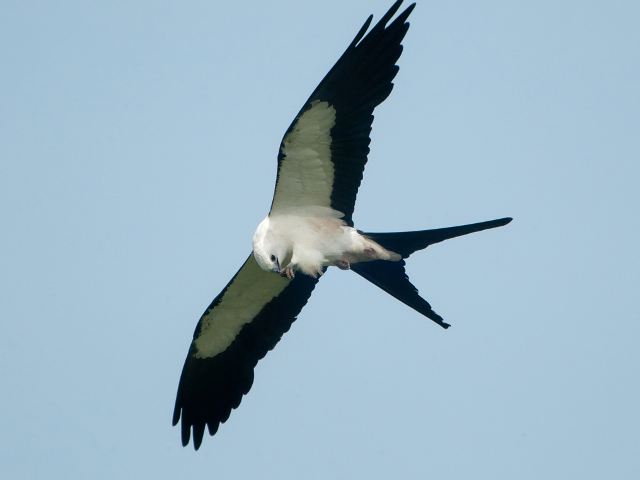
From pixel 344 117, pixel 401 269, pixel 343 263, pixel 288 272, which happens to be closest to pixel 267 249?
pixel 288 272

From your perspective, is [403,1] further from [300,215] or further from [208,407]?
[208,407]

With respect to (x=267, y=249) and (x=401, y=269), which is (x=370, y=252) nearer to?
(x=401, y=269)

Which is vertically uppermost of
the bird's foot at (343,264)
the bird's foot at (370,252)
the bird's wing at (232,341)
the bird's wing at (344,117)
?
the bird's wing at (344,117)

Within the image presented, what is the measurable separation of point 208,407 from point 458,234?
3215 millimetres

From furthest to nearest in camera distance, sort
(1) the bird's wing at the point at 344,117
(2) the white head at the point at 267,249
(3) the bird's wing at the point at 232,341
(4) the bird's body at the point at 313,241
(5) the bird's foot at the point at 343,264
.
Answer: (3) the bird's wing at the point at 232,341
(5) the bird's foot at the point at 343,264
(4) the bird's body at the point at 313,241
(2) the white head at the point at 267,249
(1) the bird's wing at the point at 344,117

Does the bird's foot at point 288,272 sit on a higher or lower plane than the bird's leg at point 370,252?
lower

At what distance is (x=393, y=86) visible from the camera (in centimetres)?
874

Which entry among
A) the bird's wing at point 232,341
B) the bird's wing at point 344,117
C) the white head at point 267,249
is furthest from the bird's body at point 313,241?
the bird's wing at point 232,341

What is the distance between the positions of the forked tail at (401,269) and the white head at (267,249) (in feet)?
2.28

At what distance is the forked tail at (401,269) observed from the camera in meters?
9.15

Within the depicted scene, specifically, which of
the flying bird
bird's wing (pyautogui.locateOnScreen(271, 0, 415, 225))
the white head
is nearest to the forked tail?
the flying bird

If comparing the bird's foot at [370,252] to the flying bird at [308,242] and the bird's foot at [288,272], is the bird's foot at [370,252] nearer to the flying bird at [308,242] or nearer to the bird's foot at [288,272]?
the flying bird at [308,242]

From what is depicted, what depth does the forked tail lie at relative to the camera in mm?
9148

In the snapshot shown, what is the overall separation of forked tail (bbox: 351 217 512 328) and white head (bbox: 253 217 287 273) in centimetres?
69
